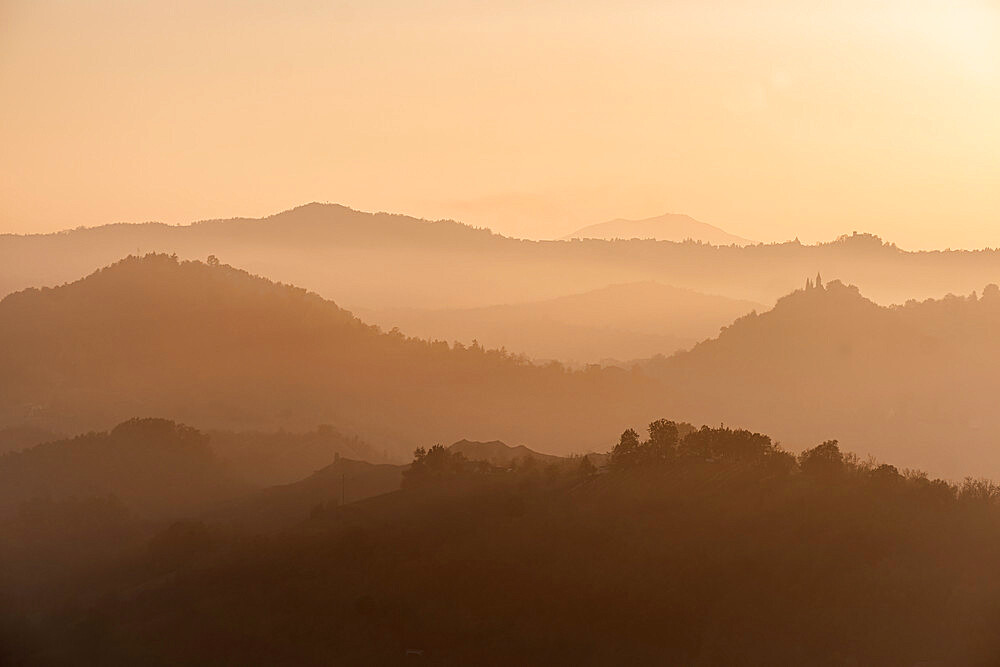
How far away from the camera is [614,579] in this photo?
13750 centimetres

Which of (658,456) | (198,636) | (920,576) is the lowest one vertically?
(198,636)

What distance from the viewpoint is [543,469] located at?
19000cm

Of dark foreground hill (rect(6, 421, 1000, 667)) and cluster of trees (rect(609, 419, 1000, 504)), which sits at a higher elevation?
cluster of trees (rect(609, 419, 1000, 504))

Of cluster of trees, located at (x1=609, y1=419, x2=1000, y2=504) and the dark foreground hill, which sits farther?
cluster of trees, located at (x1=609, y1=419, x2=1000, y2=504)

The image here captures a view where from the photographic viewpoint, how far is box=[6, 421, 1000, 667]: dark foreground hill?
12388 cm

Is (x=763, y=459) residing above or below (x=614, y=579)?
above

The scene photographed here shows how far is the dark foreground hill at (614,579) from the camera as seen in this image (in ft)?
406

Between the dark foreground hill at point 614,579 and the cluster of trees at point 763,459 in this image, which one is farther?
the cluster of trees at point 763,459

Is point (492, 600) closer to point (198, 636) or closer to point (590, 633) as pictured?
point (590, 633)

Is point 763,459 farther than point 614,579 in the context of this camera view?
Yes

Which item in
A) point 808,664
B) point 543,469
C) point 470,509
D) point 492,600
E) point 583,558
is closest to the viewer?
point 808,664

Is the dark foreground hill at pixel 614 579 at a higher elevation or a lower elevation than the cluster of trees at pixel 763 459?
lower

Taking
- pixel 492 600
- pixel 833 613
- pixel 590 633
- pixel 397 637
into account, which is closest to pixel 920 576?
pixel 833 613

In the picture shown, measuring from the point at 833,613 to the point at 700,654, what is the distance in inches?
601
